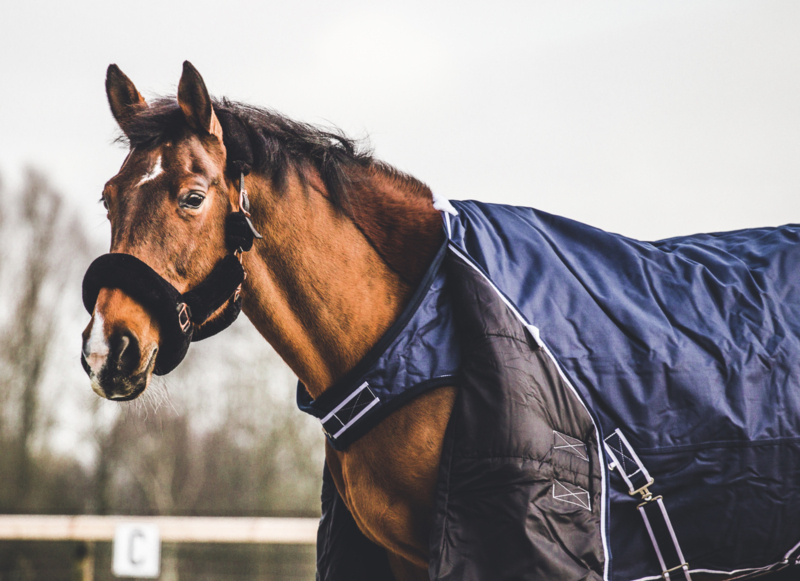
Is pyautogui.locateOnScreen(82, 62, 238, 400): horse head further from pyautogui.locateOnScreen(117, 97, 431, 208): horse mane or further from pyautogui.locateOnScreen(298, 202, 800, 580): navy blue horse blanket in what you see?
pyautogui.locateOnScreen(298, 202, 800, 580): navy blue horse blanket

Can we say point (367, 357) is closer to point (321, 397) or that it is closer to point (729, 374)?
point (321, 397)

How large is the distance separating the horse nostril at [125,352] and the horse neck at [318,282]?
0.39 metres

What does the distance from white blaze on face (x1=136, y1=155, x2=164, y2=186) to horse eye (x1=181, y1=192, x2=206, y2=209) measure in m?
0.10

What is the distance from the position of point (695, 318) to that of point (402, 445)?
3.47 feet

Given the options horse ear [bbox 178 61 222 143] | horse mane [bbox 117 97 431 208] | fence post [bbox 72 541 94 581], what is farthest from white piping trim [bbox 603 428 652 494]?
fence post [bbox 72 541 94 581]

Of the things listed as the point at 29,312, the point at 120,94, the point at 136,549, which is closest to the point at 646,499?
the point at 120,94

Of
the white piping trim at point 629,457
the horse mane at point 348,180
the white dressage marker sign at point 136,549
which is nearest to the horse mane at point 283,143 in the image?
the horse mane at point 348,180

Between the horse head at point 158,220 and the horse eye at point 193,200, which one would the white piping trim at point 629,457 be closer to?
the horse head at point 158,220

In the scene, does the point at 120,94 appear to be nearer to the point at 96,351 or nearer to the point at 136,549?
the point at 96,351

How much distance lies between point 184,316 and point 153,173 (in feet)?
1.35

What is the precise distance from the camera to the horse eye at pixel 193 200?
1.72 metres

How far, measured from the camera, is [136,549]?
13.9 ft

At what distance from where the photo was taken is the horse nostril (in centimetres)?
154

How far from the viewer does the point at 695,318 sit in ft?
6.72
